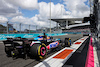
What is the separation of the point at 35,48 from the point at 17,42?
108 cm

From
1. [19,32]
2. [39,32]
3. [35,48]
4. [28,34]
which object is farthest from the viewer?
[39,32]

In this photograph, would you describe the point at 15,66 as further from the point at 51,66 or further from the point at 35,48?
the point at 51,66

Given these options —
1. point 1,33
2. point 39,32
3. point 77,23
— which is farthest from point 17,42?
point 77,23

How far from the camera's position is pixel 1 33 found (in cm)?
1395

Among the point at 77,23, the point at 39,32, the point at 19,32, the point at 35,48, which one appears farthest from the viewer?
the point at 77,23

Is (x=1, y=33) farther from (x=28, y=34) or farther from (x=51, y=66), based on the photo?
(x=51, y=66)

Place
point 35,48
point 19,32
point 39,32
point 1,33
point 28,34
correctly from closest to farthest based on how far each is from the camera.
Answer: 1. point 35,48
2. point 1,33
3. point 19,32
4. point 28,34
5. point 39,32

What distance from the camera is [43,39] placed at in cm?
612

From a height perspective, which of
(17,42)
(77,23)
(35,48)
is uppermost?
(77,23)

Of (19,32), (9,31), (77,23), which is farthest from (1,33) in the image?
(77,23)

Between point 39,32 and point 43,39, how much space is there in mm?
17189

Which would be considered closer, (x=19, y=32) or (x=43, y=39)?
(x=43, y=39)

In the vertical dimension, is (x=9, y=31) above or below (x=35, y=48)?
above

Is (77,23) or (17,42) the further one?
(77,23)
